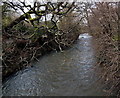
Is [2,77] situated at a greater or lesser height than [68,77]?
greater

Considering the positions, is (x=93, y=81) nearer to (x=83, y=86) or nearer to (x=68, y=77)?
(x=83, y=86)

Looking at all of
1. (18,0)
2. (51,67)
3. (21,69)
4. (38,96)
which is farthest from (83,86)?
(18,0)

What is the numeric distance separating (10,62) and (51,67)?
181 cm

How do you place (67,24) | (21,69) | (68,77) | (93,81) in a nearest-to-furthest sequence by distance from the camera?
(93,81), (68,77), (21,69), (67,24)

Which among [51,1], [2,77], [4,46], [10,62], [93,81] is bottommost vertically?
[93,81]

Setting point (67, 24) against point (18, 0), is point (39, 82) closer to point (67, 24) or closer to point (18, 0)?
point (18, 0)

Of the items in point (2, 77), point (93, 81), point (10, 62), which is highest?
point (10, 62)

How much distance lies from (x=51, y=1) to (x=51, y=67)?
3.62 m

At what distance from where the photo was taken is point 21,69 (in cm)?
513

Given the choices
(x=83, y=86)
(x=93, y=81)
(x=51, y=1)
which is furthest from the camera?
(x=51, y=1)

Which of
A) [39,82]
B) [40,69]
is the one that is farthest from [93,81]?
[40,69]

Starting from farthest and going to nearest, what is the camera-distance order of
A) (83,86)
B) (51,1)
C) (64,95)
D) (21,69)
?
(51,1) → (21,69) → (83,86) → (64,95)

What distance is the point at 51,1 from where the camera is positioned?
20.5ft

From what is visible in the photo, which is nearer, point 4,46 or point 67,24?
point 4,46
